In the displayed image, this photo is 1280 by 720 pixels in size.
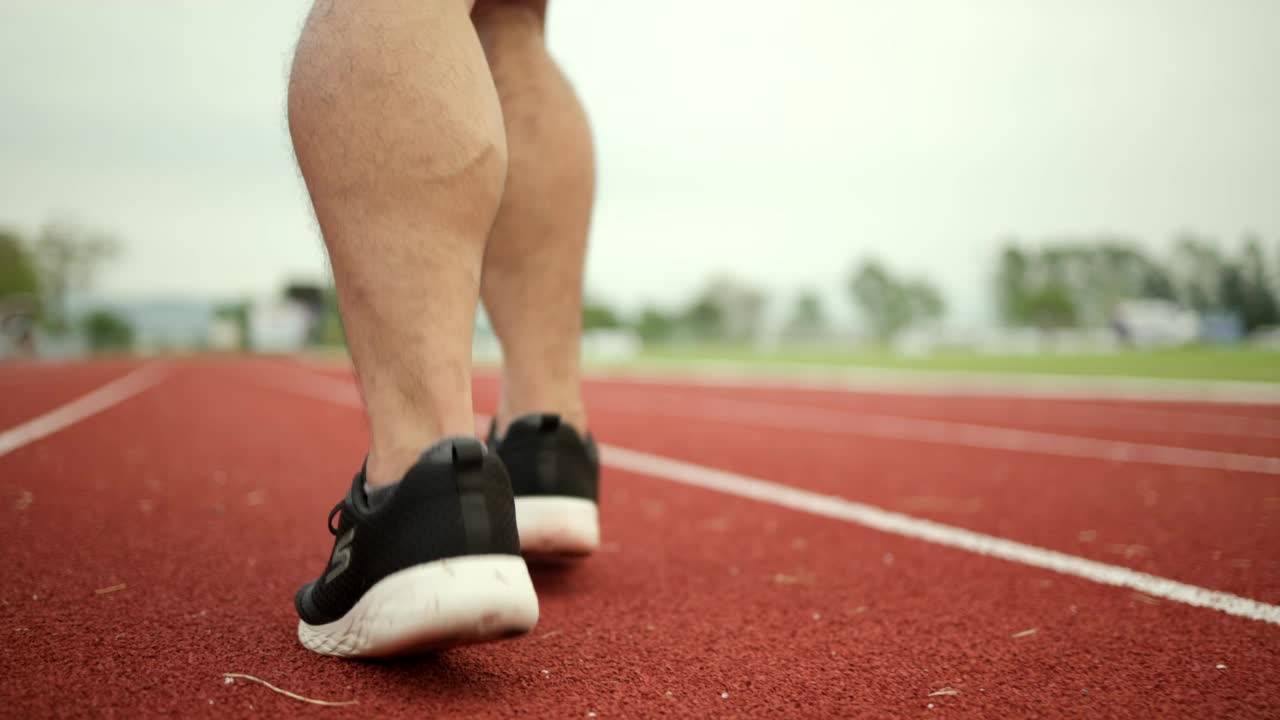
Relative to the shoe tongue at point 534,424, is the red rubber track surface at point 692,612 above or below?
below

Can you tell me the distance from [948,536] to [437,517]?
141 centimetres

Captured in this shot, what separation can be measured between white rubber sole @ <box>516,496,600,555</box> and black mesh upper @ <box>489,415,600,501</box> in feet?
0.05

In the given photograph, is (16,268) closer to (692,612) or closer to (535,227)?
(535,227)

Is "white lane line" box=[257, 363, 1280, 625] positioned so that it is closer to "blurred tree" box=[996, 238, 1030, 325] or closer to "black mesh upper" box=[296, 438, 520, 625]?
"black mesh upper" box=[296, 438, 520, 625]

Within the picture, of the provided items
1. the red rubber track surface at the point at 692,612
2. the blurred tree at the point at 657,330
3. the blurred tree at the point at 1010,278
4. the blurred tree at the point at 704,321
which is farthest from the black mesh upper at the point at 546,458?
the blurred tree at the point at 1010,278

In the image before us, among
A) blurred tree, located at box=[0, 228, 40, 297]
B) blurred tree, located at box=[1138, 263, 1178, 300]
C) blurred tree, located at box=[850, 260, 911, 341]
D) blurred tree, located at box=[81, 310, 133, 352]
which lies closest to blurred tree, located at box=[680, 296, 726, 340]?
blurred tree, located at box=[850, 260, 911, 341]

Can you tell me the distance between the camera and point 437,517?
944mm

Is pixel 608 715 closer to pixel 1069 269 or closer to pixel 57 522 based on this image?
pixel 57 522

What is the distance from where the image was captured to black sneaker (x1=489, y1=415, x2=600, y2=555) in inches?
55.3

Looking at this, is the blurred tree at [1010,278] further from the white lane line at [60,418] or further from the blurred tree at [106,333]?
the white lane line at [60,418]

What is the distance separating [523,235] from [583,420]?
0.34 m

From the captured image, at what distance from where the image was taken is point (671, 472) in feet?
10.4

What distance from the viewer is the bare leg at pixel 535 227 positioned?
151cm

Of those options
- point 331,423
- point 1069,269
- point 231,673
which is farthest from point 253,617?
point 1069,269
